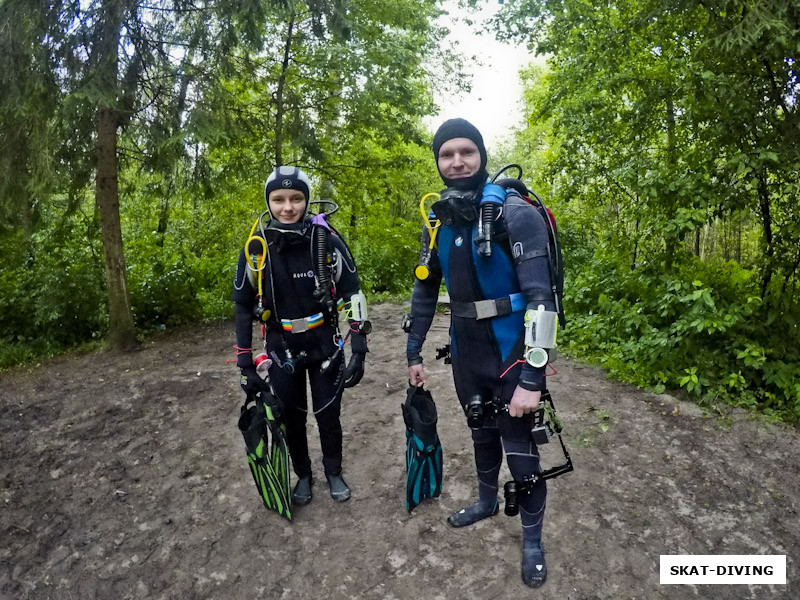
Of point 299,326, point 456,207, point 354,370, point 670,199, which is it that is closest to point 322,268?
point 299,326

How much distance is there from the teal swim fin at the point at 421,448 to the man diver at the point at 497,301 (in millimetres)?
343

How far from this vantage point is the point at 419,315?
303cm

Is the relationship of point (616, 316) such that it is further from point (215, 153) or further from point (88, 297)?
point (88, 297)

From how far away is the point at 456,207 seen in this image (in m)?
2.46

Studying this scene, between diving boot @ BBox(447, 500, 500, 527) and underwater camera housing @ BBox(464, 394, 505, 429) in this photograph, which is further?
diving boot @ BBox(447, 500, 500, 527)

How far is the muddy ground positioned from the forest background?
1.16 meters

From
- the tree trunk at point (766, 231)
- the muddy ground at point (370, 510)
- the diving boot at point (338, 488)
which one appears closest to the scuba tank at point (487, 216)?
the muddy ground at point (370, 510)

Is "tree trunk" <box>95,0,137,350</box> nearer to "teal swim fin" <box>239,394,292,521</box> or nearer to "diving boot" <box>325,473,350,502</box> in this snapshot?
"teal swim fin" <box>239,394,292,521</box>

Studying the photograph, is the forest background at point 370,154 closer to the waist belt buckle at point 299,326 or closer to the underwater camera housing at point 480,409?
the underwater camera housing at point 480,409

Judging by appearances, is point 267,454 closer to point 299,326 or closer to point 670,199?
point 299,326

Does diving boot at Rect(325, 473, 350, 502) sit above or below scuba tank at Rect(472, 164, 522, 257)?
below

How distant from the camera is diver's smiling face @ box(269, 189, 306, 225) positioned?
3.01 m

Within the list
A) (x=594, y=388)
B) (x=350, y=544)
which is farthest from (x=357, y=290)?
(x=594, y=388)

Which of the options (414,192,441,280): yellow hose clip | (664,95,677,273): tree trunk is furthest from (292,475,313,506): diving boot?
(664,95,677,273): tree trunk
